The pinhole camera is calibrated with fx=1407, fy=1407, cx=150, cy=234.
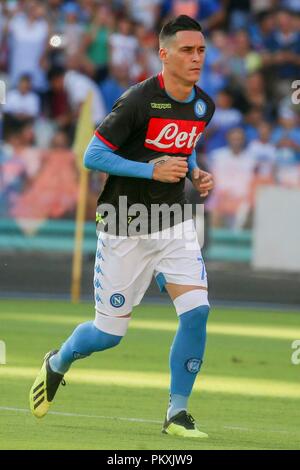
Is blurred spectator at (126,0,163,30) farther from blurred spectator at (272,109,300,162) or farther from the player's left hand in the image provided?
the player's left hand

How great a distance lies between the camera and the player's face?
886 cm

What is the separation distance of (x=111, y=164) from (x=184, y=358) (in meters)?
1.31

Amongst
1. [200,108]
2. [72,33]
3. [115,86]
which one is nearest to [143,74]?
[115,86]

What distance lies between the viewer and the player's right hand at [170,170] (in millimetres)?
8688

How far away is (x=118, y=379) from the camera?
11.6 metres

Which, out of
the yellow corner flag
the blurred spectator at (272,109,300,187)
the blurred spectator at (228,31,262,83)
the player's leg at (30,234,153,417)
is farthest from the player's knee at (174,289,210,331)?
the blurred spectator at (228,31,262,83)

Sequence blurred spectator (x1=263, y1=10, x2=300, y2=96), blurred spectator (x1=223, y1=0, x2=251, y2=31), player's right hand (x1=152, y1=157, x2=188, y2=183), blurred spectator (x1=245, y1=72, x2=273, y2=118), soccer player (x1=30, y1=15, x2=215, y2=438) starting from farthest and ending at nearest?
blurred spectator (x1=223, y1=0, x2=251, y2=31), blurred spectator (x1=263, y1=10, x2=300, y2=96), blurred spectator (x1=245, y1=72, x2=273, y2=118), soccer player (x1=30, y1=15, x2=215, y2=438), player's right hand (x1=152, y1=157, x2=188, y2=183)

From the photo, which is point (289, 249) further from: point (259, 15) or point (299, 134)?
point (259, 15)

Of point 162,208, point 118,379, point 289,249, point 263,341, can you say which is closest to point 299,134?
point 289,249

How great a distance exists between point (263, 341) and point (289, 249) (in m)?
6.48

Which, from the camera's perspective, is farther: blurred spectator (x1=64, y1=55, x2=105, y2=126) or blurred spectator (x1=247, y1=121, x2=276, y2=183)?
blurred spectator (x1=64, y1=55, x2=105, y2=126)

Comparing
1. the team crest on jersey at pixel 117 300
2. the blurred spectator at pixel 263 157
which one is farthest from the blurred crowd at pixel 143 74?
the team crest on jersey at pixel 117 300

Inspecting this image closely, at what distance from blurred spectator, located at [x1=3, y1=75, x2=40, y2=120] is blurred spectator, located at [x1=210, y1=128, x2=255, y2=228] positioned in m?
3.41

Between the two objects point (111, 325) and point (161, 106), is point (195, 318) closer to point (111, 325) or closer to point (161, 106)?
point (111, 325)
